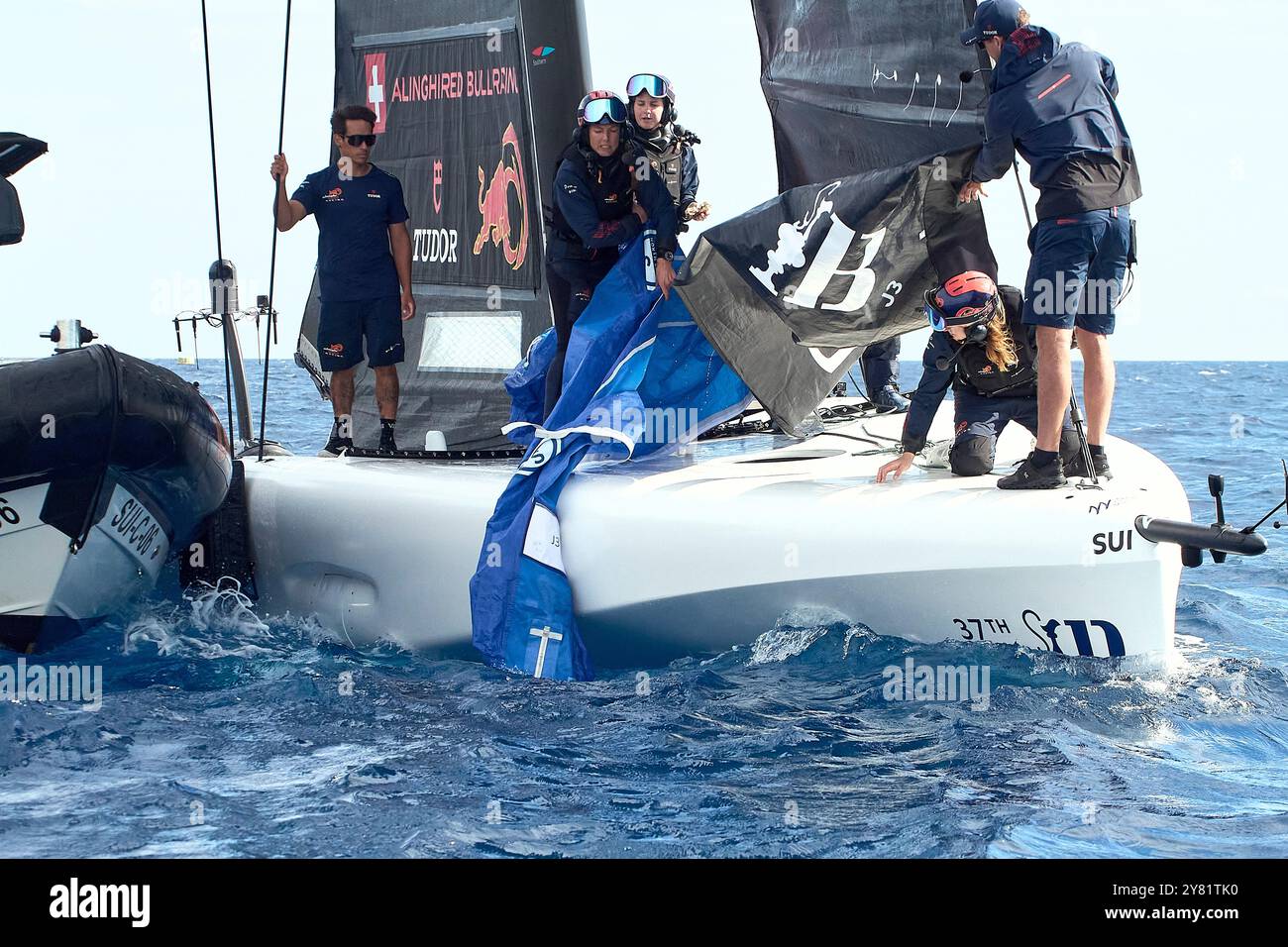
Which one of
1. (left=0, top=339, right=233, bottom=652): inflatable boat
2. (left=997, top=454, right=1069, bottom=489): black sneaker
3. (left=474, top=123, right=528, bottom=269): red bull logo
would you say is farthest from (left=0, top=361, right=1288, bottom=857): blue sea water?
(left=474, top=123, right=528, bottom=269): red bull logo

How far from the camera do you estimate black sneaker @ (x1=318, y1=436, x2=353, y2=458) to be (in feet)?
17.8

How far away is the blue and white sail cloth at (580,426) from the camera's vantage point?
419 cm

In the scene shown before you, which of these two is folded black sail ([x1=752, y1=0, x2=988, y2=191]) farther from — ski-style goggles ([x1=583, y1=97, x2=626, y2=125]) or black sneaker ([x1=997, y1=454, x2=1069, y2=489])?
black sneaker ([x1=997, y1=454, x2=1069, y2=489])

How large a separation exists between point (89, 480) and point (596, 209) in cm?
194

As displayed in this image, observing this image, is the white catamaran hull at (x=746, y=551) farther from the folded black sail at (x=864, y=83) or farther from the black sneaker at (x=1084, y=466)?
the folded black sail at (x=864, y=83)

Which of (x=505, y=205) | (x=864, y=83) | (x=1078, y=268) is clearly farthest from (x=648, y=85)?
(x=1078, y=268)

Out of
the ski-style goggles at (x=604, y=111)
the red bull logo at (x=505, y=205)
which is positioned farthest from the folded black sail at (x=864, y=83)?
the red bull logo at (x=505, y=205)

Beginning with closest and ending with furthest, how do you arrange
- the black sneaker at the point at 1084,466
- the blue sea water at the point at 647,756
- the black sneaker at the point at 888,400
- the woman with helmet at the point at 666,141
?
the blue sea water at the point at 647,756 < the black sneaker at the point at 1084,466 < the woman with helmet at the point at 666,141 < the black sneaker at the point at 888,400

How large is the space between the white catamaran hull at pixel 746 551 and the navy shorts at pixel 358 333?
470 millimetres

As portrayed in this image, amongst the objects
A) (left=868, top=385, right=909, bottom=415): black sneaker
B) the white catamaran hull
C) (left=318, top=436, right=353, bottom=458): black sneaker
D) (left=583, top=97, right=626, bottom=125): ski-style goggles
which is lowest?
the white catamaran hull

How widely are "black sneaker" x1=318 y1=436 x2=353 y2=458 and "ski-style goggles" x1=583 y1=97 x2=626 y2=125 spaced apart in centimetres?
175

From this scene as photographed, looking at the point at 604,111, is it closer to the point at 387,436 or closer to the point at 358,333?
the point at 358,333
